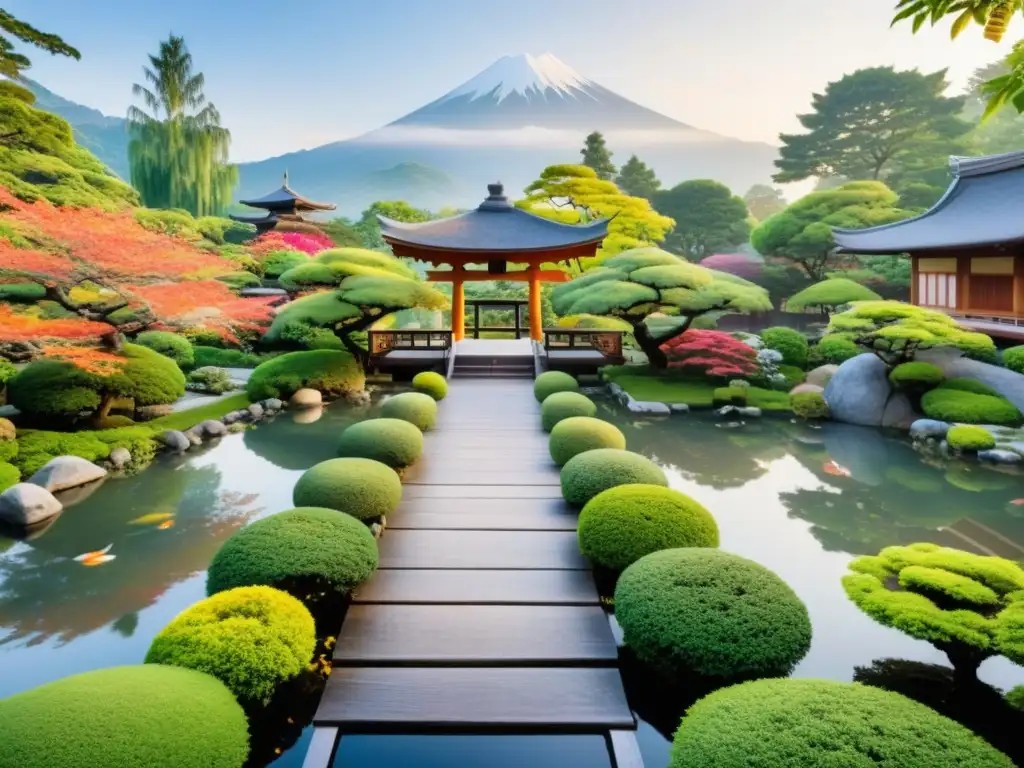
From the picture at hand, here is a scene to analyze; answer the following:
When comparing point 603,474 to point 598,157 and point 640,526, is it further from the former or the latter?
point 598,157

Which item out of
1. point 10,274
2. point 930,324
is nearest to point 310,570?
point 10,274

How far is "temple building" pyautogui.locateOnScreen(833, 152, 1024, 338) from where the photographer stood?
16719mm

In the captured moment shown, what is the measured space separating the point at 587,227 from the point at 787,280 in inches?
690

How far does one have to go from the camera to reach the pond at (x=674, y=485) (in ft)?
15.4

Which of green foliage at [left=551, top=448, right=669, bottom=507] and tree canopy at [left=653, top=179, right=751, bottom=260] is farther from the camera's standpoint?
tree canopy at [left=653, top=179, right=751, bottom=260]

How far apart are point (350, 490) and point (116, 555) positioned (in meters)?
2.99

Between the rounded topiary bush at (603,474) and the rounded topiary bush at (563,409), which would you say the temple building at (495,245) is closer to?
the rounded topiary bush at (563,409)

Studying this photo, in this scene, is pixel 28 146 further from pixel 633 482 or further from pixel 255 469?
pixel 633 482

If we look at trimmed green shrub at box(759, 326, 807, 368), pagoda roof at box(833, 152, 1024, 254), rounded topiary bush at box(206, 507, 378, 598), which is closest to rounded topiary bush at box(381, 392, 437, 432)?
rounded topiary bush at box(206, 507, 378, 598)

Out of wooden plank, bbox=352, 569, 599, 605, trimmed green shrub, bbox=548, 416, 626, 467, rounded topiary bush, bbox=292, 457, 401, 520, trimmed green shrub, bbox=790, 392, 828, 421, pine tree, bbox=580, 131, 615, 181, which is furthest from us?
pine tree, bbox=580, 131, 615, 181

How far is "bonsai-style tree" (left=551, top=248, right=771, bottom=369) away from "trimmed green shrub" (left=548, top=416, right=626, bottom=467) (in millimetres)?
7332

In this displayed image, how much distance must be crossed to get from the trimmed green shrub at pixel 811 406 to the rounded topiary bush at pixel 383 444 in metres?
9.34

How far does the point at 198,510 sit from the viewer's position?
28.7 feet

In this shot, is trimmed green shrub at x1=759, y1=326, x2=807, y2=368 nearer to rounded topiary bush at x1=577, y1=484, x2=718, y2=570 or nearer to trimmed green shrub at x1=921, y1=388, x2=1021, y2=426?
trimmed green shrub at x1=921, y1=388, x2=1021, y2=426
